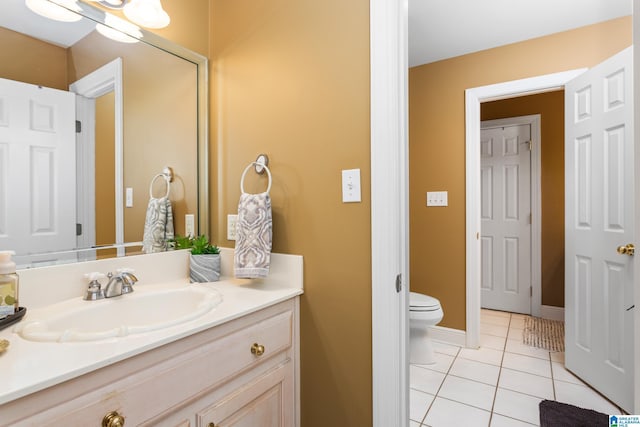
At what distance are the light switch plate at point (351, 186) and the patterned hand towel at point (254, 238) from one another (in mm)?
327

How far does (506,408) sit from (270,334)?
1.53 meters

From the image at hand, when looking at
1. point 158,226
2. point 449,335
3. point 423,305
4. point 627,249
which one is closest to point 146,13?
point 158,226

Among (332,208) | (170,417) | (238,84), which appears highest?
(238,84)

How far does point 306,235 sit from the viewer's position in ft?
4.21

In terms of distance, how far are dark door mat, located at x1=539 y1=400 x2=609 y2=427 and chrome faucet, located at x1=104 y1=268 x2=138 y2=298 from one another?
205 cm

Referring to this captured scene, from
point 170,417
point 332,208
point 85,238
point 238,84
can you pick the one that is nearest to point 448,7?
point 238,84

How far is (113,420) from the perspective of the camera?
0.69 metres

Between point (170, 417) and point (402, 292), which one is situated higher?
point (402, 292)

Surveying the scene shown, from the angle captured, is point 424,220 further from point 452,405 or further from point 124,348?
point 124,348

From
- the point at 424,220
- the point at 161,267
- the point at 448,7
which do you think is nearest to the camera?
the point at 161,267

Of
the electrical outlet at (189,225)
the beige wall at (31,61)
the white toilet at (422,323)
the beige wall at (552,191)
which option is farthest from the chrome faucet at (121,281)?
the beige wall at (552,191)

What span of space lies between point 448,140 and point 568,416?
1968mm

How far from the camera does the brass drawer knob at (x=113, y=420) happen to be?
2.25 feet

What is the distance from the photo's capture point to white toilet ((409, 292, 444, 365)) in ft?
7.18
